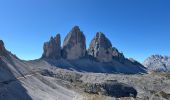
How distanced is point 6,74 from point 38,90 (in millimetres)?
9400

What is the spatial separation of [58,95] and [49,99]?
845 centimetres

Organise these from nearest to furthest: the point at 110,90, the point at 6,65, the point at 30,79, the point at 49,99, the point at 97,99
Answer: the point at 49,99
the point at 6,65
the point at 30,79
the point at 97,99
the point at 110,90

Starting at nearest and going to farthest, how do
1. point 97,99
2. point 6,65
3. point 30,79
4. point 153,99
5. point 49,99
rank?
point 49,99
point 6,65
point 30,79
point 97,99
point 153,99

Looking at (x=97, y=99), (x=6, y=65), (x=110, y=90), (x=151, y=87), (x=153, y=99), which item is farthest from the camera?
(x=151, y=87)

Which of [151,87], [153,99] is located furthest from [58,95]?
[151,87]

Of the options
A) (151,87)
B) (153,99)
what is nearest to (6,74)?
(153,99)

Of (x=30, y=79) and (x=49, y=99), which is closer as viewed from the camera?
(x=49, y=99)

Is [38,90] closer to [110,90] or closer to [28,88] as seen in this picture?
[28,88]

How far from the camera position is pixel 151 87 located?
18238 cm

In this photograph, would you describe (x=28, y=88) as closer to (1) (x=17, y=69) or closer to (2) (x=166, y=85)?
(1) (x=17, y=69)

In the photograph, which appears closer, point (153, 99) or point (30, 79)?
point (30, 79)

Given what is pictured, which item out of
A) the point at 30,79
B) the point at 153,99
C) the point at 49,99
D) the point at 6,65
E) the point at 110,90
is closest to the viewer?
the point at 49,99

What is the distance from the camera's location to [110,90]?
149 meters

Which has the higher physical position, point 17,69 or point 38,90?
point 17,69
